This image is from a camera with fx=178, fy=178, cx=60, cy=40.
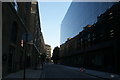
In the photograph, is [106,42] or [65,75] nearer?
[65,75]

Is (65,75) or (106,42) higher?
(106,42)

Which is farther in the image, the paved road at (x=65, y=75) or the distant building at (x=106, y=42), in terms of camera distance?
the distant building at (x=106, y=42)

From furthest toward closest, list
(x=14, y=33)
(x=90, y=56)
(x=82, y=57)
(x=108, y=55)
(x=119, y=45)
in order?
(x=82, y=57)
(x=90, y=56)
(x=108, y=55)
(x=119, y=45)
(x=14, y=33)

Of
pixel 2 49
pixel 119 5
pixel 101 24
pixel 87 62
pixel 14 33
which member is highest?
pixel 119 5

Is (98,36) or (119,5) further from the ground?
(119,5)

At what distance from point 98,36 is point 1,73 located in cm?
2477

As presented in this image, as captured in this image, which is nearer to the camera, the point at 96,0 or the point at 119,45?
the point at 119,45

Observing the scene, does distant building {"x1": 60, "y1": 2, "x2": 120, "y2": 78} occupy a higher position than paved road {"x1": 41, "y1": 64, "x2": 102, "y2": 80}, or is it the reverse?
distant building {"x1": 60, "y1": 2, "x2": 120, "y2": 78}

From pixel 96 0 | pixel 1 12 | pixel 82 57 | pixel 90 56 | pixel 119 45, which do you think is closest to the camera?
pixel 1 12

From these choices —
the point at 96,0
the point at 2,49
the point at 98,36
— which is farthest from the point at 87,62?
the point at 2,49

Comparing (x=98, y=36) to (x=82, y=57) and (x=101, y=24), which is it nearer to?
(x=101, y=24)

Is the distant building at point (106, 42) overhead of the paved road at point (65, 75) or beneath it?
overhead

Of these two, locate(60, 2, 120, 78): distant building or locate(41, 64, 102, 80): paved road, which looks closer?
locate(41, 64, 102, 80): paved road

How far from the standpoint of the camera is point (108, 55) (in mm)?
32938
